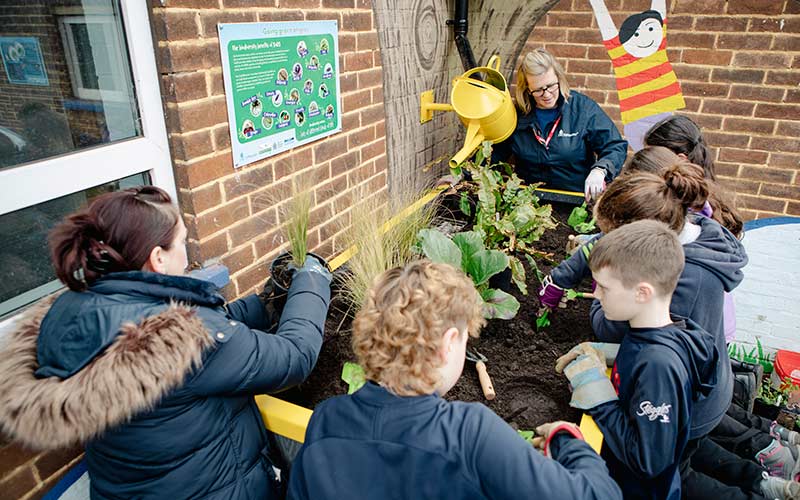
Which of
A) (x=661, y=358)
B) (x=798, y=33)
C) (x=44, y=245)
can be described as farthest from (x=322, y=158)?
(x=798, y=33)

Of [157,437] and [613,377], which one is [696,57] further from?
[157,437]

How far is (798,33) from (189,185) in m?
3.82

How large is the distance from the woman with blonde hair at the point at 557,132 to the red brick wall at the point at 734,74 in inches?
24.1

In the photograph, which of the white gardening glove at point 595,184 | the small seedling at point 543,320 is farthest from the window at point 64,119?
the white gardening glove at point 595,184

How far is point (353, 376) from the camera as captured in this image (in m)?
2.01

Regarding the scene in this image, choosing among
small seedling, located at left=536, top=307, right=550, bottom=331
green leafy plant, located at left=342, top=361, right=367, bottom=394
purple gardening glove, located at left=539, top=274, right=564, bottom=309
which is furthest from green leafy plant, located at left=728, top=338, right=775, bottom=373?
green leafy plant, located at left=342, top=361, right=367, bottom=394

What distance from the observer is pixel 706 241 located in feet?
6.51

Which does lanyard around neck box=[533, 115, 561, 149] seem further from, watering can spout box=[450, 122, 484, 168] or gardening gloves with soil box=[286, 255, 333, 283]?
gardening gloves with soil box=[286, 255, 333, 283]

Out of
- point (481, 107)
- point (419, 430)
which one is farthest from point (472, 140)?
point (419, 430)

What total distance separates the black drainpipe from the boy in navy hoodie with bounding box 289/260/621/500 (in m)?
3.27

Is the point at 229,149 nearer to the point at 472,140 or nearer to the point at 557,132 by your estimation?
the point at 472,140

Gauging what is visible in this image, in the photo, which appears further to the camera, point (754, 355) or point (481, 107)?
point (754, 355)

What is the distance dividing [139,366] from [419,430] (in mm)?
663

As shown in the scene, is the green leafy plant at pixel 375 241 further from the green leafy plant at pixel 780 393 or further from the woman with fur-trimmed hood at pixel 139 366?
the green leafy plant at pixel 780 393
